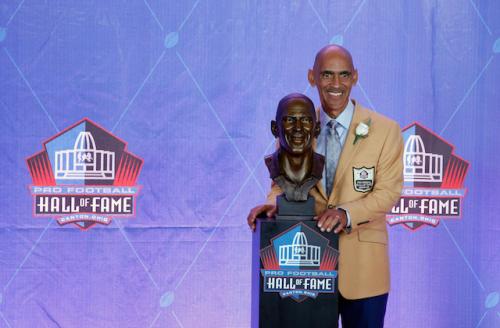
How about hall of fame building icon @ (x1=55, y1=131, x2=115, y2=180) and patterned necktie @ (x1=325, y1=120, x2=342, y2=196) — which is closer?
patterned necktie @ (x1=325, y1=120, x2=342, y2=196)

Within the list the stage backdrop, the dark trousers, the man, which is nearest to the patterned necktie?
the man

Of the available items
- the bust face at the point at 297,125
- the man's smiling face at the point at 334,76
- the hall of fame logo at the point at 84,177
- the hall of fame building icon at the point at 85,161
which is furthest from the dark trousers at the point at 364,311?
the hall of fame building icon at the point at 85,161

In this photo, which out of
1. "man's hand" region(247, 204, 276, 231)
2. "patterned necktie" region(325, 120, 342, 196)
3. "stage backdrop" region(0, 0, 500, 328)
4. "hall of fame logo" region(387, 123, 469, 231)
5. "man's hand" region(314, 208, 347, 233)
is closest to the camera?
"man's hand" region(314, 208, 347, 233)

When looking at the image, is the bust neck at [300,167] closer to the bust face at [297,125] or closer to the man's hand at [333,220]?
the bust face at [297,125]

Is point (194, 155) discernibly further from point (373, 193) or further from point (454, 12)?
point (454, 12)

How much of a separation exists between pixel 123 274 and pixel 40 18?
1.41 meters

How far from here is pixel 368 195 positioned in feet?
7.48

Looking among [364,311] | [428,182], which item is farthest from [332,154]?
[428,182]

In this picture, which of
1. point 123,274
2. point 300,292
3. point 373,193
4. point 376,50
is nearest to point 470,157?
point 376,50

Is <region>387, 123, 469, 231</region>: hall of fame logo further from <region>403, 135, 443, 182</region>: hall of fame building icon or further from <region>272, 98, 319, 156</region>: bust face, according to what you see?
<region>272, 98, 319, 156</region>: bust face

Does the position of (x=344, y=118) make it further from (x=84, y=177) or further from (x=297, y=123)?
(x=84, y=177)

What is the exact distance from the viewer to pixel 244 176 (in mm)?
3426

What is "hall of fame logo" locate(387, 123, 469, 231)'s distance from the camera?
11.5ft

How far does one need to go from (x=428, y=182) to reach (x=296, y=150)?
1.53m
